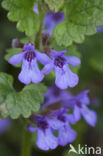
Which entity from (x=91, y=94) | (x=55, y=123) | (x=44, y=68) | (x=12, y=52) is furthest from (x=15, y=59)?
(x=91, y=94)

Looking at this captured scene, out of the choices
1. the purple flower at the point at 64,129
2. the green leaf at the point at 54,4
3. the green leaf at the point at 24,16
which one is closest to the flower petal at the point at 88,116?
the purple flower at the point at 64,129

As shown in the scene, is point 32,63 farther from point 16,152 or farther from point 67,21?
point 16,152

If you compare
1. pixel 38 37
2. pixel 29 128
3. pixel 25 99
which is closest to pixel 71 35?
pixel 38 37

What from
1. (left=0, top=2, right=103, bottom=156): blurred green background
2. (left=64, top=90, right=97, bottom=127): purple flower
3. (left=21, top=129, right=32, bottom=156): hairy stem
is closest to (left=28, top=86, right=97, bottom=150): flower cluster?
(left=64, top=90, right=97, bottom=127): purple flower

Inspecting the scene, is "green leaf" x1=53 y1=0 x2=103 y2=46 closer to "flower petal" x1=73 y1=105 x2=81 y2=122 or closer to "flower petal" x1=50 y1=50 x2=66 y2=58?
"flower petal" x1=50 y1=50 x2=66 y2=58

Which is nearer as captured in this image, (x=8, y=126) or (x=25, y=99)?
(x=25, y=99)

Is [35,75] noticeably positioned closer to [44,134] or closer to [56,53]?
[56,53]

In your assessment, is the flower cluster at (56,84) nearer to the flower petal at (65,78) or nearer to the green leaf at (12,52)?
the flower petal at (65,78)
